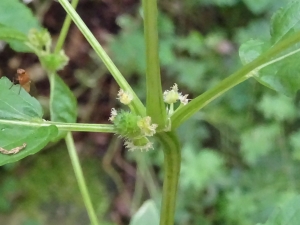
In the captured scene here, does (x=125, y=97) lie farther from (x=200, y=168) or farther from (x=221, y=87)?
(x=200, y=168)

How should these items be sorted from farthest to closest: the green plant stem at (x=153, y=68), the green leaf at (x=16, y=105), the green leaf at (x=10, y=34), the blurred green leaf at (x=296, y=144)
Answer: the blurred green leaf at (x=296, y=144) → the green leaf at (x=10, y=34) → the green leaf at (x=16, y=105) → the green plant stem at (x=153, y=68)

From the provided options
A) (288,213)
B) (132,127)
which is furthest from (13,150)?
(288,213)

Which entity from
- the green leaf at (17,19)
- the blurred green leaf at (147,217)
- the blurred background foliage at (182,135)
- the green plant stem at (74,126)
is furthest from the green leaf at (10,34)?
the blurred background foliage at (182,135)

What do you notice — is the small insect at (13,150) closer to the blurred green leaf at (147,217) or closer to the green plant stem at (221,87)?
the green plant stem at (221,87)

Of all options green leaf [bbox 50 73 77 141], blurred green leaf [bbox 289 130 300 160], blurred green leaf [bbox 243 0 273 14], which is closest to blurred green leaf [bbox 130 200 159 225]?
green leaf [bbox 50 73 77 141]

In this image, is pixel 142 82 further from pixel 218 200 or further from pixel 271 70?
pixel 271 70

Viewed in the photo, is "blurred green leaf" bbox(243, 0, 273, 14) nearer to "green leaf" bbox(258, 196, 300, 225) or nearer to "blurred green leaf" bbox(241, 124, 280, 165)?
"blurred green leaf" bbox(241, 124, 280, 165)
